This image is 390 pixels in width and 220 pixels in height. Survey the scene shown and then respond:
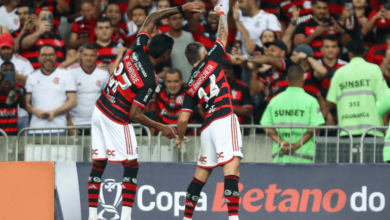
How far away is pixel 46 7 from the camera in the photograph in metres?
12.0

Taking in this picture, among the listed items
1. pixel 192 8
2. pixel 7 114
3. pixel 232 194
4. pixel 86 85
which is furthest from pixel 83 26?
pixel 232 194

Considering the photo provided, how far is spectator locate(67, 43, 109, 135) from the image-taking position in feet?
33.9

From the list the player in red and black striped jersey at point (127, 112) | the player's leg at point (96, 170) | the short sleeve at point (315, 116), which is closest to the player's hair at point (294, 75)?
the short sleeve at point (315, 116)

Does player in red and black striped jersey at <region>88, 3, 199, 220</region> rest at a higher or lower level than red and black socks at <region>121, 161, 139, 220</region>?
higher

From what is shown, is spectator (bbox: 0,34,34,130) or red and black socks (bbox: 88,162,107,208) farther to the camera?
spectator (bbox: 0,34,34,130)

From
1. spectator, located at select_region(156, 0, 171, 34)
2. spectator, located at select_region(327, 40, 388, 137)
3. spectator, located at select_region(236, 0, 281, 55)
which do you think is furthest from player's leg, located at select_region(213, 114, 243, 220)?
spectator, located at select_region(156, 0, 171, 34)

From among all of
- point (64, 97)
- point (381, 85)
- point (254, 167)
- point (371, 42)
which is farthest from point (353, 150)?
point (64, 97)

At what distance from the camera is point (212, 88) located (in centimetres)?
704

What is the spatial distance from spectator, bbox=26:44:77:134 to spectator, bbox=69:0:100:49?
162cm

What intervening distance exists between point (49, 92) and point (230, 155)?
15.1ft

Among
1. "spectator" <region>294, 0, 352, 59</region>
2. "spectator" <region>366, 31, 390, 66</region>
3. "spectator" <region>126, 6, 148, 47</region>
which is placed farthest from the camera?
"spectator" <region>126, 6, 148, 47</region>

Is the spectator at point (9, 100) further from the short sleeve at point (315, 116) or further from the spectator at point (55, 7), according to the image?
the short sleeve at point (315, 116)

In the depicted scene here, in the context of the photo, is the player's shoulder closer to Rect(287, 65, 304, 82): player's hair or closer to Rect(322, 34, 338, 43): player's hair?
Rect(287, 65, 304, 82): player's hair

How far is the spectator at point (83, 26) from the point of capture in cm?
1192
